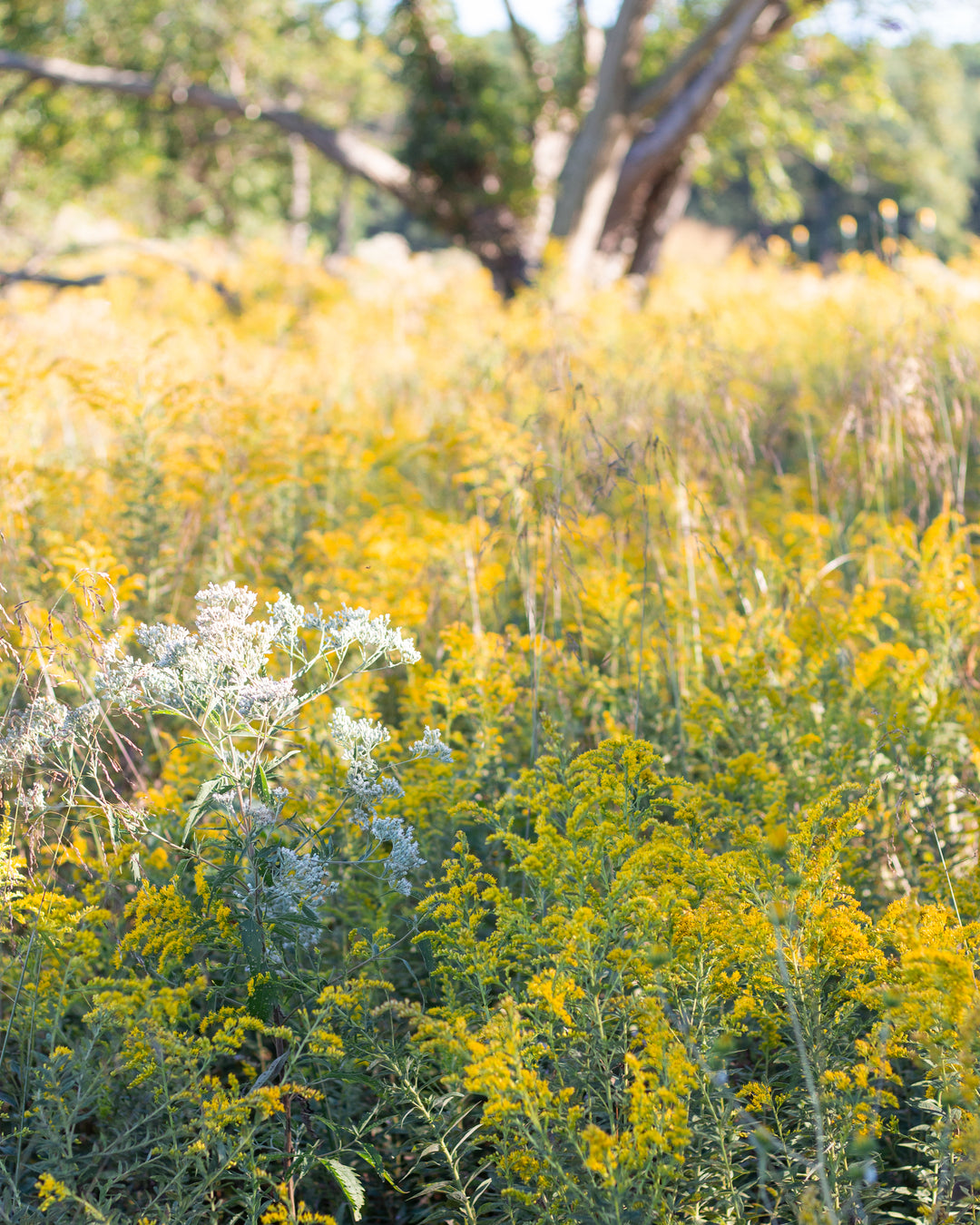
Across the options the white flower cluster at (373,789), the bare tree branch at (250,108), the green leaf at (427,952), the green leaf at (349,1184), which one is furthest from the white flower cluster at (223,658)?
the bare tree branch at (250,108)

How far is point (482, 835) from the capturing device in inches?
77.3

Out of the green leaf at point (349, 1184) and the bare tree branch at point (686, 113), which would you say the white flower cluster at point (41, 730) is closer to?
the green leaf at point (349, 1184)

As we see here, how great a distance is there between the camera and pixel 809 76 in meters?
10.9

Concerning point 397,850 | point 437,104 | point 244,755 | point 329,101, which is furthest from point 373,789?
point 329,101

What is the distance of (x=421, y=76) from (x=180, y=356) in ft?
28.3

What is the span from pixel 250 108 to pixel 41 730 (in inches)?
433

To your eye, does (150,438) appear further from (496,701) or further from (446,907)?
(446,907)

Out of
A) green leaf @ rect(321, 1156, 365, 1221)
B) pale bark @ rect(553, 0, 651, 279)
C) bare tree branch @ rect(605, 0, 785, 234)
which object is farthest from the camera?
pale bark @ rect(553, 0, 651, 279)

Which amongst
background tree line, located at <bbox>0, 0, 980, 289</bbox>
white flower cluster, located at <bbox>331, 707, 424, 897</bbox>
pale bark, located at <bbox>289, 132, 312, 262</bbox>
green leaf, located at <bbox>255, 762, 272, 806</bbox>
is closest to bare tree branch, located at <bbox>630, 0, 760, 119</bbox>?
background tree line, located at <bbox>0, 0, 980, 289</bbox>

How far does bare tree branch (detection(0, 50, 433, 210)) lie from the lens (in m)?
10.3

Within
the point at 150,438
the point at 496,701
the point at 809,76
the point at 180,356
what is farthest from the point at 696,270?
the point at 496,701

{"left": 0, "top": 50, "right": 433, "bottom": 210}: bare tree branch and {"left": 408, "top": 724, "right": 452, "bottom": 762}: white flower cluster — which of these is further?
{"left": 0, "top": 50, "right": 433, "bottom": 210}: bare tree branch

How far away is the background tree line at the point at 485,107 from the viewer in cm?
904

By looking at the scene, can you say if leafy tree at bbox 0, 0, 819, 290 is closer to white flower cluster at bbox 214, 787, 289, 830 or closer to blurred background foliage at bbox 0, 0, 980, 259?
blurred background foliage at bbox 0, 0, 980, 259
